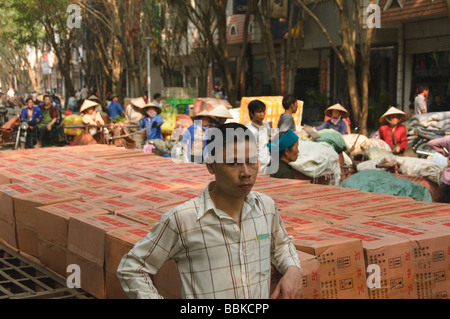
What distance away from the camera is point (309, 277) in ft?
9.02

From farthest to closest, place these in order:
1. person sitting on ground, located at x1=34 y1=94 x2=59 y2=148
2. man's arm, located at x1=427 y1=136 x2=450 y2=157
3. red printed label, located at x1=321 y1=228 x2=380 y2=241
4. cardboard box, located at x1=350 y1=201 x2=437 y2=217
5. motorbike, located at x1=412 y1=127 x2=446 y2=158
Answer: person sitting on ground, located at x1=34 y1=94 x2=59 y2=148 → motorbike, located at x1=412 y1=127 x2=446 y2=158 → man's arm, located at x1=427 y1=136 x2=450 y2=157 → cardboard box, located at x1=350 y1=201 x2=437 y2=217 → red printed label, located at x1=321 y1=228 x2=380 y2=241

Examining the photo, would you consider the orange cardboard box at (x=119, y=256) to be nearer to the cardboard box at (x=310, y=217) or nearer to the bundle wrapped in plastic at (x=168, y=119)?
the cardboard box at (x=310, y=217)

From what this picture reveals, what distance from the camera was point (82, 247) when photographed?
3443 mm

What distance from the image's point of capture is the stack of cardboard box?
2975mm

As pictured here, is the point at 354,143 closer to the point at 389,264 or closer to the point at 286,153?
the point at 286,153

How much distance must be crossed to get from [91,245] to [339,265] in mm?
1299

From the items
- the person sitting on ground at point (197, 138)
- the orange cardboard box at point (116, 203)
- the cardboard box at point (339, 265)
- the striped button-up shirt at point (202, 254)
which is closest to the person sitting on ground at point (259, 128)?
the person sitting on ground at point (197, 138)

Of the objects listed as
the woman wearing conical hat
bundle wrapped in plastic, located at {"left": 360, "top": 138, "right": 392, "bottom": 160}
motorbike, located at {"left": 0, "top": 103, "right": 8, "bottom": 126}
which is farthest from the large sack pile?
motorbike, located at {"left": 0, "top": 103, "right": 8, "bottom": 126}

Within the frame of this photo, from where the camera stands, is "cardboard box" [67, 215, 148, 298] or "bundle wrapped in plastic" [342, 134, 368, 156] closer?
"cardboard box" [67, 215, 148, 298]

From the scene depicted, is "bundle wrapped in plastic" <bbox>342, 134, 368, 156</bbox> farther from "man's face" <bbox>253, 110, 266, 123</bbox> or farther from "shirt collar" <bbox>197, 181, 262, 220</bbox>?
"shirt collar" <bbox>197, 181, 262, 220</bbox>

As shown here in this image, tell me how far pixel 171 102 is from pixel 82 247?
58.6ft

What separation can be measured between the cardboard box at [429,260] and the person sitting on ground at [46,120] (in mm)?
13078

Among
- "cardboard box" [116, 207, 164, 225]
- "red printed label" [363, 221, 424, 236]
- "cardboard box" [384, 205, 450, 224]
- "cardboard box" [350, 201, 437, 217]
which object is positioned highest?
"cardboard box" [116, 207, 164, 225]
